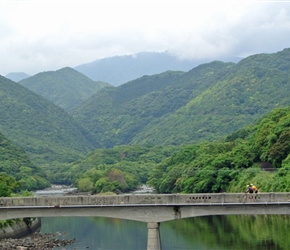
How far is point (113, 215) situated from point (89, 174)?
11756 centimetres

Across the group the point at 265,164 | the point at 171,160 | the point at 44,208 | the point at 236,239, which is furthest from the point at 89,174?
the point at 44,208

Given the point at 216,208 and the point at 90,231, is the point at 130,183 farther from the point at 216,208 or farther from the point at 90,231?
the point at 216,208

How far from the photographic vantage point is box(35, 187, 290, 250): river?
62844 millimetres

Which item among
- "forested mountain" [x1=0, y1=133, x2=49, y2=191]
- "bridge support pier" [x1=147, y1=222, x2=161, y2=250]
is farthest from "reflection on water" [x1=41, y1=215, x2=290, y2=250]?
"forested mountain" [x1=0, y1=133, x2=49, y2=191]

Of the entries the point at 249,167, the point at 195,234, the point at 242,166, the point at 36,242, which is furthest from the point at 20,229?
the point at 249,167

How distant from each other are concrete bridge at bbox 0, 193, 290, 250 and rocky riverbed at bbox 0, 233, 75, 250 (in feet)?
40.8

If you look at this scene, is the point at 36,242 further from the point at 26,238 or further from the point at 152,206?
the point at 152,206

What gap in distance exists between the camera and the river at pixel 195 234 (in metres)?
62.8

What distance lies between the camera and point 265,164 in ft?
325

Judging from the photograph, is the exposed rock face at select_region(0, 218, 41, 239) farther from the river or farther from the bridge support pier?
the bridge support pier

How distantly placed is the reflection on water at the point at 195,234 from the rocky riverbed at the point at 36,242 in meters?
1.74

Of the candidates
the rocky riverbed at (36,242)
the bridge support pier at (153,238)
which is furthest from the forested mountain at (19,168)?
the bridge support pier at (153,238)

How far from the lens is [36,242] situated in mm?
70688

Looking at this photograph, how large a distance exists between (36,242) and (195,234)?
55.5 feet
